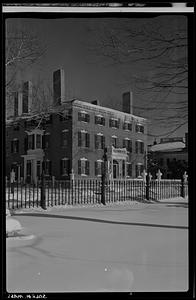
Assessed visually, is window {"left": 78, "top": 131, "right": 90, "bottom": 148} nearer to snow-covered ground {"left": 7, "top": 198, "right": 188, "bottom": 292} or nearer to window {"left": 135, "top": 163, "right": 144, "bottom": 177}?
window {"left": 135, "top": 163, "right": 144, "bottom": 177}

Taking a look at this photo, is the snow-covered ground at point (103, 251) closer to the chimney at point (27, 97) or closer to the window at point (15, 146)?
the window at point (15, 146)

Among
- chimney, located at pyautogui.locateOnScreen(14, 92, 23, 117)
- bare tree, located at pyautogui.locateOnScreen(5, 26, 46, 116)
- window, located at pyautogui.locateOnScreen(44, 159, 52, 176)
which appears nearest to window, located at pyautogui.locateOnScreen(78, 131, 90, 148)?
window, located at pyautogui.locateOnScreen(44, 159, 52, 176)

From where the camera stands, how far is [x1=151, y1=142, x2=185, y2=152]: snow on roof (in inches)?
140

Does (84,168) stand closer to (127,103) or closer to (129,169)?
(129,169)

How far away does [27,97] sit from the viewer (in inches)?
151

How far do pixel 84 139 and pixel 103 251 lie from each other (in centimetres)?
132

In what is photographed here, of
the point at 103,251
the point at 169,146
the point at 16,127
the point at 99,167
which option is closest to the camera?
the point at 103,251

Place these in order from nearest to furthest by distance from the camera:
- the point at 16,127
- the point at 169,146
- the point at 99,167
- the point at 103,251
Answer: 1. the point at 103,251
2. the point at 16,127
3. the point at 169,146
4. the point at 99,167

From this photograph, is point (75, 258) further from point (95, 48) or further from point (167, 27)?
point (167, 27)

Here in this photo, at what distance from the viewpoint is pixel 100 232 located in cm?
360

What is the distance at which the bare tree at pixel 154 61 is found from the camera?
346cm

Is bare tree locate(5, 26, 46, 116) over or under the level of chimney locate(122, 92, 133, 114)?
over

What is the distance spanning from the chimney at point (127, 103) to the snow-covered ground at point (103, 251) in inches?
48.7

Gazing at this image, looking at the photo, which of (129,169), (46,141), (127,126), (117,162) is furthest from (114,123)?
(46,141)
